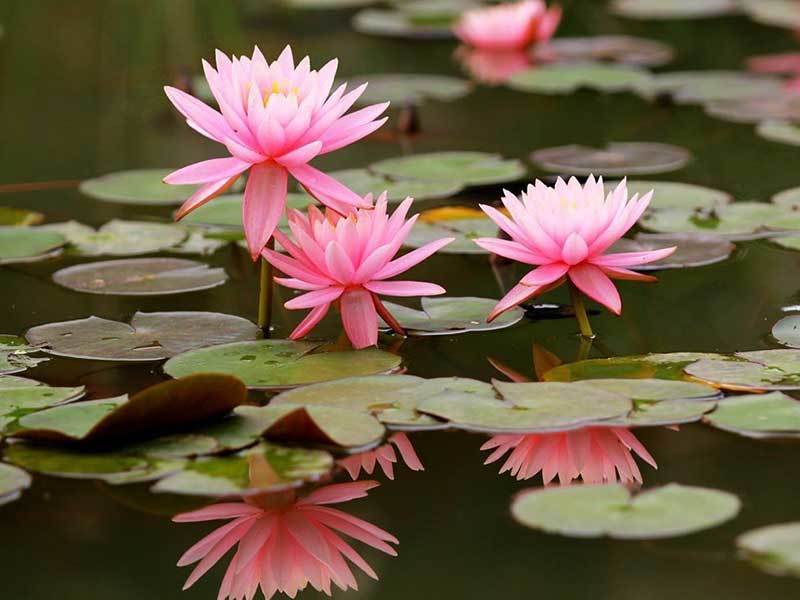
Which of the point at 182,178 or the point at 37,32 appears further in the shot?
the point at 37,32

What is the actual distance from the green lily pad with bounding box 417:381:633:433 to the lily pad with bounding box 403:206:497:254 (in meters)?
0.65

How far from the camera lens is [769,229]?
7.84 feet

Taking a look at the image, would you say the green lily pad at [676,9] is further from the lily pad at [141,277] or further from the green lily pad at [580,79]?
the lily pad at [141,277]

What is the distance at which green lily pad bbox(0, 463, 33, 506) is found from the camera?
57.0 inches

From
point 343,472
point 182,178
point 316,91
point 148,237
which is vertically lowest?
point 343,472

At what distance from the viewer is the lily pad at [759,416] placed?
5.13ft

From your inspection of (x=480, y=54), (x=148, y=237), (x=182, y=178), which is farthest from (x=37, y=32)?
(x=182, y=178)

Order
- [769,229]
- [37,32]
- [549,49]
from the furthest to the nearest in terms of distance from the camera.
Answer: [37,32] < [549,49] < [769,229]

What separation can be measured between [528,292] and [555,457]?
1.27 feet

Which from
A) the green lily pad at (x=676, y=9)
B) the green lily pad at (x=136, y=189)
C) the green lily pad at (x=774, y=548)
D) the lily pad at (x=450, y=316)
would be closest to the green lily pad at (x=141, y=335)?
the lily pad at (x=450, y=316)

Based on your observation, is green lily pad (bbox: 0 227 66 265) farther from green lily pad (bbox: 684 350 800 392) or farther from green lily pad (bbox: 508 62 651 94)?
green lily pad (bbox: 508 62 651 94)

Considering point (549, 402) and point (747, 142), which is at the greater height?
point (747, 142)

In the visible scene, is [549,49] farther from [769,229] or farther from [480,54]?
[769,229]

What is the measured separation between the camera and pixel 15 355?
1.85 meters
